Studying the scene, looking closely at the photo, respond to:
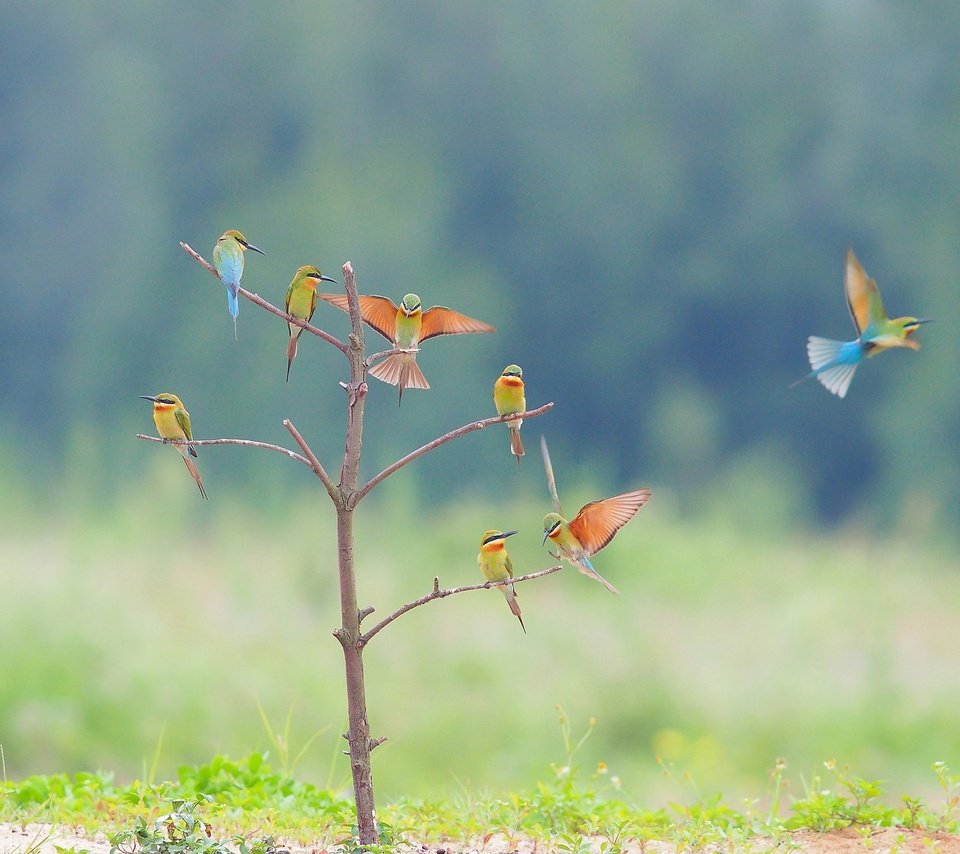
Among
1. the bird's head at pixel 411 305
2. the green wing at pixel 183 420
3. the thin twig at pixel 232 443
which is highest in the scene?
the green wing at pixel 183 420

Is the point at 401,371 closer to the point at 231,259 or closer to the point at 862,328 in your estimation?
the point at 231,259

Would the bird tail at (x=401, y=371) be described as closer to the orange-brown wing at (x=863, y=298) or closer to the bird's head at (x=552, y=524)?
the bird's head at (x=552, y=524)

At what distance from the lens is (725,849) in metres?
2.26

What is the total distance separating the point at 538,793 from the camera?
2.49 meters

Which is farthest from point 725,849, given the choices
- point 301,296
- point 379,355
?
point 301,296

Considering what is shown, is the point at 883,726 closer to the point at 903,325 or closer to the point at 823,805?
the point at 823,805

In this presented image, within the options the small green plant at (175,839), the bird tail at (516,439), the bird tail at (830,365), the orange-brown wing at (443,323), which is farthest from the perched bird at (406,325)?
the small green plant at (175,839)

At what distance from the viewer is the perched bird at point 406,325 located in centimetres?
204

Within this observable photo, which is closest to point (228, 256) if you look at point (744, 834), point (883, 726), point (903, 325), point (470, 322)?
point (470, 322)

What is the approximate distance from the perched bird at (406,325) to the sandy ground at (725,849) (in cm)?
81

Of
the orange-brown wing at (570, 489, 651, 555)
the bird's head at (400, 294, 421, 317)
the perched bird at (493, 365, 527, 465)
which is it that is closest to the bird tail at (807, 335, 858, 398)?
the orange-brown wing at (570, 489, 651, 555)

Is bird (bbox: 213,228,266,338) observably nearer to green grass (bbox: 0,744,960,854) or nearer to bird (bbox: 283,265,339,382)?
bird (bbox: 283,265,339,382)

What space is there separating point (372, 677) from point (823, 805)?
347 cm

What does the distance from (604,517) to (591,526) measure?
3cm
